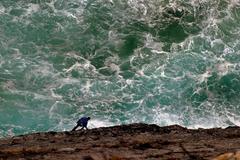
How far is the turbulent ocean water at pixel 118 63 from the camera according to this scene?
4541 cm

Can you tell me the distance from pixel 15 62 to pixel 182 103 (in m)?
14.5

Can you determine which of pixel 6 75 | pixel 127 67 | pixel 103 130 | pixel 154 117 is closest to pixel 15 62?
pixel 6 75

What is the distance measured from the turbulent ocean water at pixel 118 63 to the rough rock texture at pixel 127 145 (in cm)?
1600

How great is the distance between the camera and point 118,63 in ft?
166

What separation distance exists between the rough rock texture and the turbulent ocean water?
16.0 m

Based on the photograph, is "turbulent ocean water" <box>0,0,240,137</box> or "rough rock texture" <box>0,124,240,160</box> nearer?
"rough rock texture" <box>0,124,240,160</box>

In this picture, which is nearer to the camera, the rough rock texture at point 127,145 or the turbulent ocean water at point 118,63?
the rough rock texture at point 127,145

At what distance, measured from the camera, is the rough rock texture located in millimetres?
22516

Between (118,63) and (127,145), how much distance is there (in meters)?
26.6

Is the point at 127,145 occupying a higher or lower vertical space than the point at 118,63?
higher

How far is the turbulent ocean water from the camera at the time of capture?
45.4m

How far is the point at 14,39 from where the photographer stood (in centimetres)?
5147

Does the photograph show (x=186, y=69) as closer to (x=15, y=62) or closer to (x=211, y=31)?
(x=211, y=31)

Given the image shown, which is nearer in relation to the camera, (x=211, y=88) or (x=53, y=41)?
(x=211, y=88)
